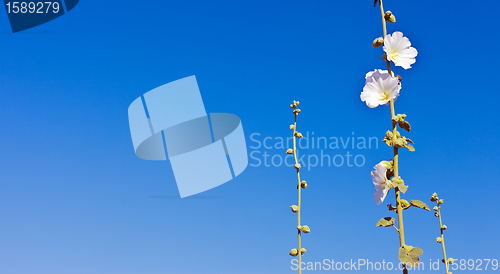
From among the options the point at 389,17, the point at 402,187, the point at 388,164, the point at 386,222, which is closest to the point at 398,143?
the point at 388,164

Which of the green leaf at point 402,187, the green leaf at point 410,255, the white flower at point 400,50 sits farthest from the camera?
the white flower at point 400,50

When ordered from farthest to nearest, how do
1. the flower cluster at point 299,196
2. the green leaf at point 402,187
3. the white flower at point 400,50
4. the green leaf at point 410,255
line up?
the flower cluster at point 299,196 < the white flower at point 400,50 < the green leaf at point 402,187 < the green leaf at point 410,255

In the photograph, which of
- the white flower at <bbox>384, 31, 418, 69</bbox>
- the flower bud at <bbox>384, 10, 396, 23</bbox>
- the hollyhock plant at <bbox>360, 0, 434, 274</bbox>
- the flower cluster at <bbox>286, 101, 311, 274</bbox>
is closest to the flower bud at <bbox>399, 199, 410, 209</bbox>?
the hollyhock plant at <bbox>360, 0, 434, 274</bbox>

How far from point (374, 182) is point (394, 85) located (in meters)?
0.61

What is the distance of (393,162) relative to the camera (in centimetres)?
→ 252

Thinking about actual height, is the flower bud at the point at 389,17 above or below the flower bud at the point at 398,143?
above

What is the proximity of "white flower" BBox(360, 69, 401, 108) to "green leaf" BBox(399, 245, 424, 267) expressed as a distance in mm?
863

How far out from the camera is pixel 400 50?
8.76ft

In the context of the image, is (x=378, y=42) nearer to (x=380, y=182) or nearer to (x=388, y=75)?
(x=388, y=75)

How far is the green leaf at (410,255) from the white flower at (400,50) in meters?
1.12

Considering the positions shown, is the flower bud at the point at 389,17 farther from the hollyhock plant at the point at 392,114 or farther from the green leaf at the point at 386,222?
the green leaf at the point at 386,222

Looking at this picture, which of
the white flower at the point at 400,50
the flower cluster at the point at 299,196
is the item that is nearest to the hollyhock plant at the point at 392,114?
the white flower at the point at 400,50

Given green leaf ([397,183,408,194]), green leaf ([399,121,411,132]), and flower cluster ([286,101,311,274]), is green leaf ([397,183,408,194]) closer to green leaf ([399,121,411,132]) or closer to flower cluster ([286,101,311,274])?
green leaf ([399,121,411,132])

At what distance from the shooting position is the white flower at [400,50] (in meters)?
2.62
